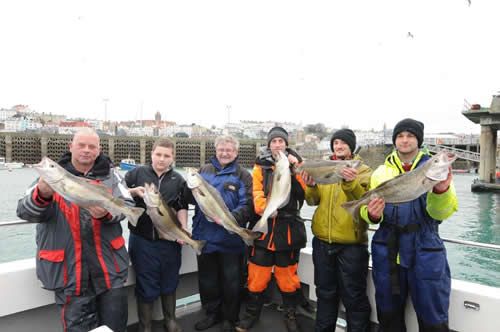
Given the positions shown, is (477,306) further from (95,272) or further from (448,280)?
(95,272)

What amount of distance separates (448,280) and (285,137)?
6.63 feet

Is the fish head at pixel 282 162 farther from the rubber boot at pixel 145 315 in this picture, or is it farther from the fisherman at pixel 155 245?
the rubber boot at pixel 145 315

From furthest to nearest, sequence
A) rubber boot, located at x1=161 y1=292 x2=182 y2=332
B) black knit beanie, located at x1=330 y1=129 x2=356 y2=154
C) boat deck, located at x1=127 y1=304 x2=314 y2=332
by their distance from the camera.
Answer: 1. boat deck, located at x1=127 y1=304 x2=314 y2=332
2. rubber boot, located at x1=161 y1=292 x2=182 y2=332
3. black knit beanie, located at x1=330 y1=129 x2=356 y2=154

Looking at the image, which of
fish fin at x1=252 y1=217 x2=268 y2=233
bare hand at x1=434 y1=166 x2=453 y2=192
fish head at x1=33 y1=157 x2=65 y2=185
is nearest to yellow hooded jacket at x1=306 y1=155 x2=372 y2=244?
fish fin at x1=252 y1=217 x2=268 y2=233

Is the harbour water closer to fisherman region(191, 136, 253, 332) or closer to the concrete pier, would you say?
the concrete pier

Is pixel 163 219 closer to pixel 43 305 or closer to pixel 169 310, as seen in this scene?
pixel 169 310

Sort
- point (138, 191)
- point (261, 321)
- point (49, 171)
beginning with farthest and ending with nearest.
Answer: point (261, 321)
point (138, 191)
point (49, 171)

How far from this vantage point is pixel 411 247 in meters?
2.63

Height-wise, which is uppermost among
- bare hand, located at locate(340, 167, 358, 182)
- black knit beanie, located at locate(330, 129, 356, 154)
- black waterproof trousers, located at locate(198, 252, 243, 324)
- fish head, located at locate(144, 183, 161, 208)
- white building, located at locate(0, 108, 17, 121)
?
white building, located at locate(0, 108, 17, 121)

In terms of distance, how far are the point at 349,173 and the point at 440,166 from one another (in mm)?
732

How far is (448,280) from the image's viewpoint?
8.58 ft

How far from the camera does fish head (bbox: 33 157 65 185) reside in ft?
7.09

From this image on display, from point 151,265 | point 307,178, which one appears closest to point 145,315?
point 151,265

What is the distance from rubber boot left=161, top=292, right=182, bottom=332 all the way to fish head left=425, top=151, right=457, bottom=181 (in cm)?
278
